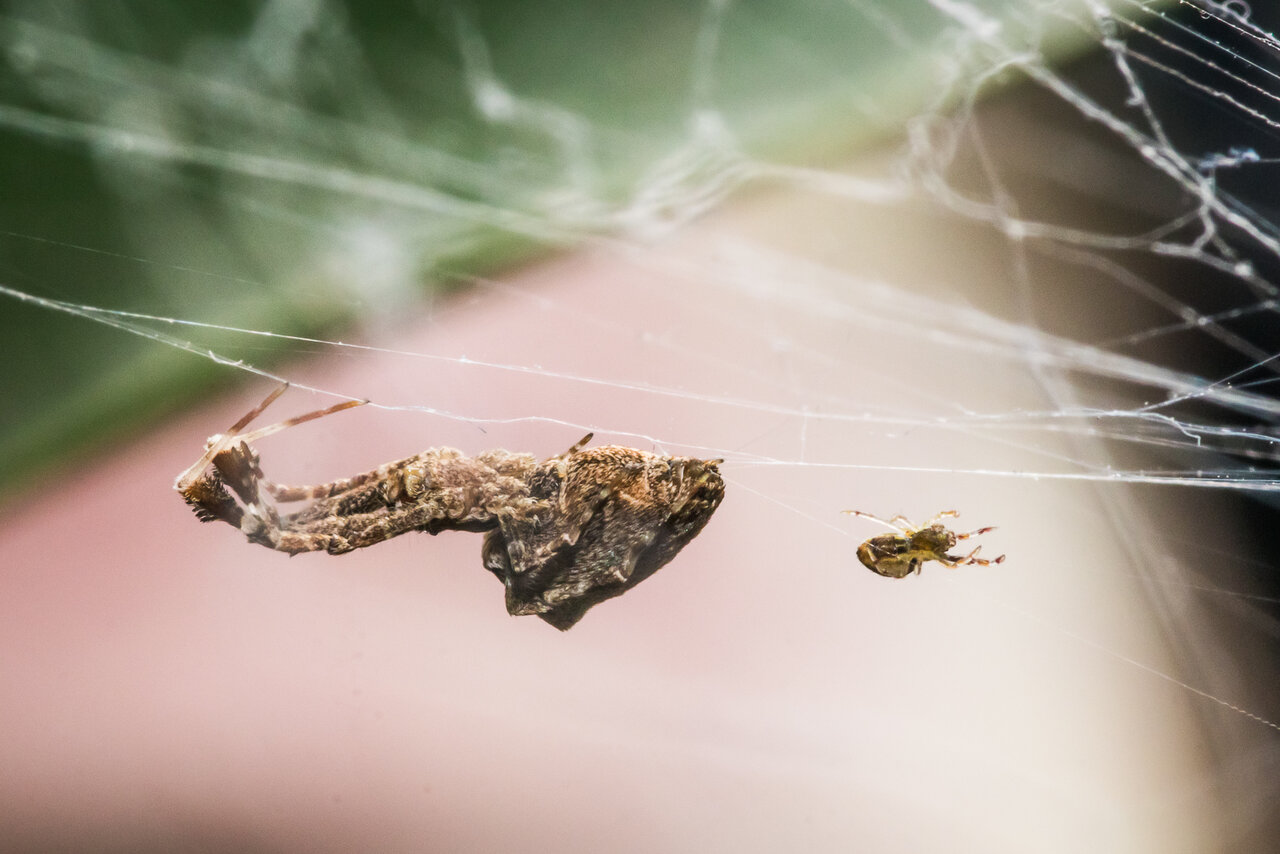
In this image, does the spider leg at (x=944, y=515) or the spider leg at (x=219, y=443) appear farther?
the spider leg at (x=944, y=515)

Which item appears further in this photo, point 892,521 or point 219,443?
point 892,521

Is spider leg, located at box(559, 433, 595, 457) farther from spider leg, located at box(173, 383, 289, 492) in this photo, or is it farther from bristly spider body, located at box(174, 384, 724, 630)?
spider leg, located at box(173, 383, 289, 492)

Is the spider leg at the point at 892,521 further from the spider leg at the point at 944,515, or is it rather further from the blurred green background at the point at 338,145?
the blurred green background at the point at 338,145

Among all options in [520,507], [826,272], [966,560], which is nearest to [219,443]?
[520,507]

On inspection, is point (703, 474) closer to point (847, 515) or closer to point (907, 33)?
point (847, 515)

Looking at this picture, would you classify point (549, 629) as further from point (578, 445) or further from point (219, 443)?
point (219, 443)

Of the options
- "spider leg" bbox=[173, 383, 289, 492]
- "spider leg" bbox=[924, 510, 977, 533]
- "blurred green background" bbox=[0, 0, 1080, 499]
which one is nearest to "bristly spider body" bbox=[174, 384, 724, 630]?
"spider leg" bbox=[173, 383, 289, 492]

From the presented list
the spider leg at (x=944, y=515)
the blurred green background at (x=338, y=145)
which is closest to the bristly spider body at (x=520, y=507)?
the blurred green background at (x=338, y=145)

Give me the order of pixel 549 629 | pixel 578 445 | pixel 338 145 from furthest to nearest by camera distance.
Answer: pixel 549 629, pixel 578 445, pixel 338 145
